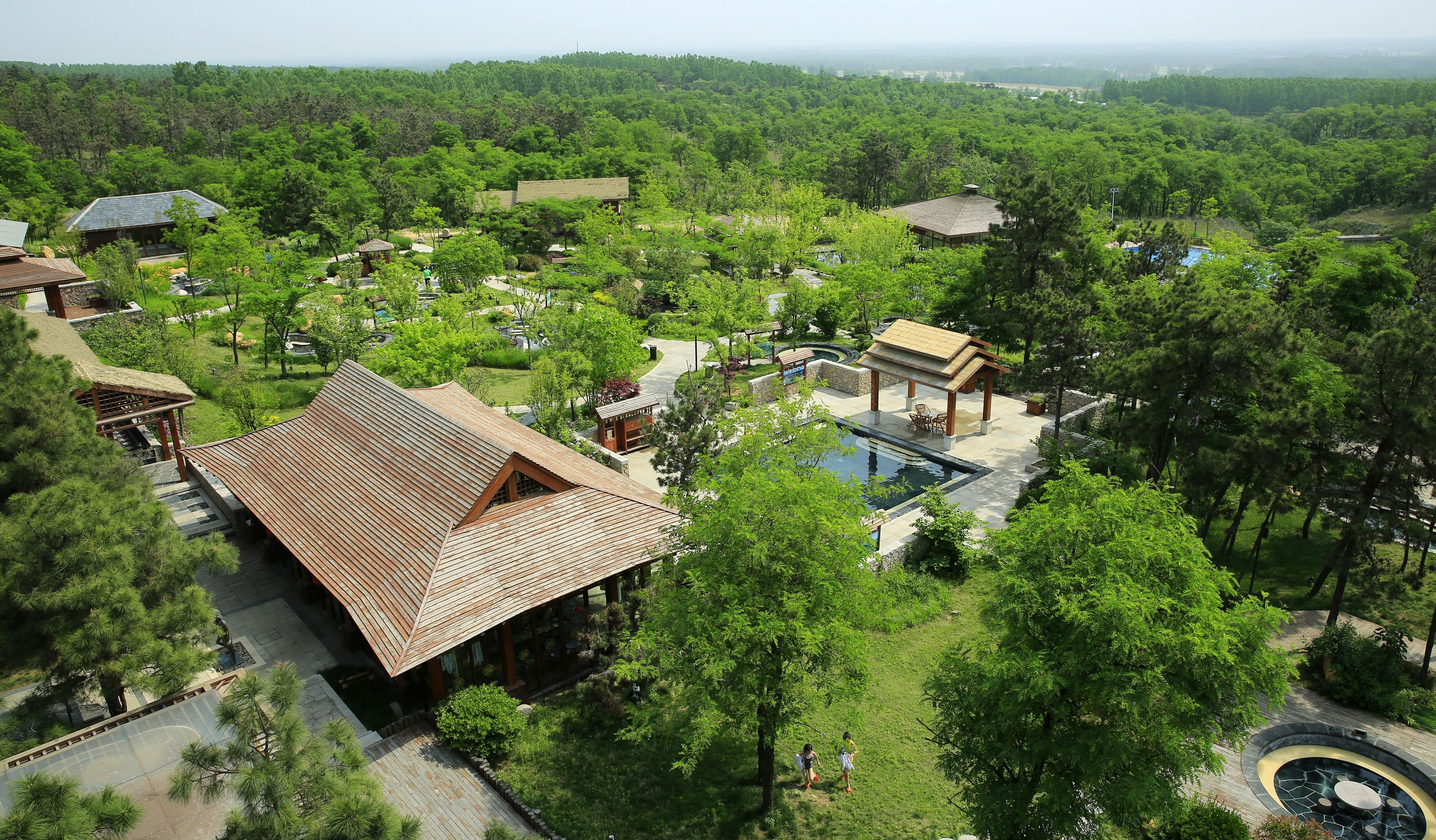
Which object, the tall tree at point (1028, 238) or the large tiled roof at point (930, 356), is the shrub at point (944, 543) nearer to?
the large tiled roof at point (930, 356)

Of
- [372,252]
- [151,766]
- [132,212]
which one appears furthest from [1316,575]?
[132,212]

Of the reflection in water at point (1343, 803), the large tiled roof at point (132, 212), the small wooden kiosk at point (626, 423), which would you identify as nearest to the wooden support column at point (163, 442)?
the small wooden kiosk at point (626, 423)

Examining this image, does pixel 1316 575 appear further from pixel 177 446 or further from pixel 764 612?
pixel 177 446

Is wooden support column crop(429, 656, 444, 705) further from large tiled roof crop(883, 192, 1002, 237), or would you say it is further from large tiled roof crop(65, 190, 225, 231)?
large tiled roof crop(65, 190, 225, 231)

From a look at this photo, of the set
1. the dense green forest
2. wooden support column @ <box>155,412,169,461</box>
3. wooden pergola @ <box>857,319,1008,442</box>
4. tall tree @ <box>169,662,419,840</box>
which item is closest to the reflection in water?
wooden pergola @ <box>857,319,1008,442</box>

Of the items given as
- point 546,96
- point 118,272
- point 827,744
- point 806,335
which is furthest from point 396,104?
point 827,744

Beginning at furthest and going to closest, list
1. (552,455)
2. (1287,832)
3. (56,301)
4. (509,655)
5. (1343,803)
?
(56,301) < (552,455) < (509,655) < (1343,803) < (1287,832)
